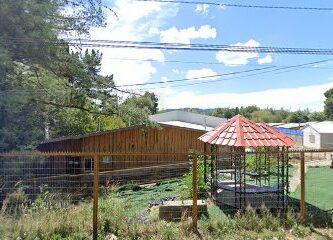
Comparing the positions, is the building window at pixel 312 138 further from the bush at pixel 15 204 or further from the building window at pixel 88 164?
the bush at pixel 15 204

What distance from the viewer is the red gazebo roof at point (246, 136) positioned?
11.5 m

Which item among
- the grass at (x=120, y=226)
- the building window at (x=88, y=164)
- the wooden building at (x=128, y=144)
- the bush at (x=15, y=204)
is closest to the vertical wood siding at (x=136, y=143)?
the wooden building at (x=128, y=144)

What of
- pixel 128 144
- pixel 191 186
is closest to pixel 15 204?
pixel 191 186

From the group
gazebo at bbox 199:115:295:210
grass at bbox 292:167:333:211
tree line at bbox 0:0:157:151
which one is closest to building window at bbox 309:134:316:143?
grass at bbox 292:167:333:211

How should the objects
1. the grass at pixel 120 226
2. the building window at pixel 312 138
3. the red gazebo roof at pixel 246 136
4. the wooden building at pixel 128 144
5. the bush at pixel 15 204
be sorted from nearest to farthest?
the grass at pixel 120 226, the bush at pixel 15 204, the red gazebo roof at pixel 246 136, the wooden building at pixel 128 144, the building window at pixel 312 138

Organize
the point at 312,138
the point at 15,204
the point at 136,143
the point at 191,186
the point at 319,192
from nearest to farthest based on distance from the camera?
1. the point at 15,204
2. the point at 191,186
3. the point at 319,192
4. the point at 136,143
5. the point at 312,138

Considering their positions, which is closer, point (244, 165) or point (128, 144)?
point (244, 165)

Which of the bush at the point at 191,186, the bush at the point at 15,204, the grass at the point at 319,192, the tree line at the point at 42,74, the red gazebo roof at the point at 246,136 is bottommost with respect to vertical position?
the grass at the point at 319,192

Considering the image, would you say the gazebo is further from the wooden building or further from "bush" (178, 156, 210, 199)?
the wooden building

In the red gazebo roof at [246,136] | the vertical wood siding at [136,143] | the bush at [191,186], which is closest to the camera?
the red gazebo roof at [246,136]

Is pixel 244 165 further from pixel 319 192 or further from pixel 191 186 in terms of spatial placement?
pixel 319 192

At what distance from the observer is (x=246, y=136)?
1182 centimetres

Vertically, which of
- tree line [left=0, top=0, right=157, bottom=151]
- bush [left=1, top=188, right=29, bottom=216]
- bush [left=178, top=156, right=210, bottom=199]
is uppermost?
tree line [left=0, top=0, right=157, bottom=151]

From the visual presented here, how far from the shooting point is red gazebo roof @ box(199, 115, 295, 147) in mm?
11462
